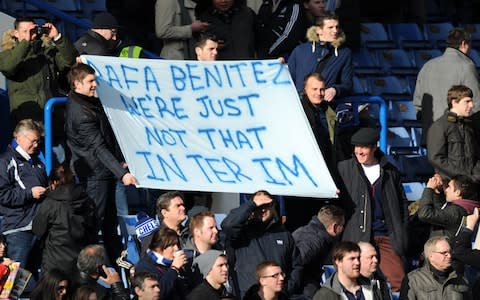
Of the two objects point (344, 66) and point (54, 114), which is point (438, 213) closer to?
point (344, 66)

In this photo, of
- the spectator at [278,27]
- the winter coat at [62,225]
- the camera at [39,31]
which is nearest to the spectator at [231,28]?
the spectator at [278,27]

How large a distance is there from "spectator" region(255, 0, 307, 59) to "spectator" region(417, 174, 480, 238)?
2366 millimetres

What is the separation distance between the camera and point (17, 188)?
13.5m

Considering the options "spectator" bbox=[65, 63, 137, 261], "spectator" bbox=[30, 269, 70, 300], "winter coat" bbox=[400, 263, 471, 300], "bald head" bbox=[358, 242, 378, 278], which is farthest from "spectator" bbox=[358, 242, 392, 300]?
"spectator" bbox=[30, 269, 70, 300]

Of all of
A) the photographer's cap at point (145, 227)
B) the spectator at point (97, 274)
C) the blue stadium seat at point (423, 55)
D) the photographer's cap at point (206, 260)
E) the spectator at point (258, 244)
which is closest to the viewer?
the spectator at point (97, 274)

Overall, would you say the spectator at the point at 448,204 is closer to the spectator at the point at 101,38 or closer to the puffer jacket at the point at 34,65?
the spectator at the point at 101,38

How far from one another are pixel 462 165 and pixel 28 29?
3.86m

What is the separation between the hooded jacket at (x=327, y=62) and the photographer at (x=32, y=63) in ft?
6.43

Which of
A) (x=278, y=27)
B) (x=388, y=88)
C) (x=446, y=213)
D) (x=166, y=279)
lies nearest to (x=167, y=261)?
(x=166, y=279)

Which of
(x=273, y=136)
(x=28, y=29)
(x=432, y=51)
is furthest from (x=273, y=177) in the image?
(x=432, y=51)

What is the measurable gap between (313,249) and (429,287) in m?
0.92

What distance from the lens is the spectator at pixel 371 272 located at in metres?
13.0

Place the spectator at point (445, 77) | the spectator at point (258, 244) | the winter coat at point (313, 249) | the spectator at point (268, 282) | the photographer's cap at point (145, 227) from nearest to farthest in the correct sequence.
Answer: the spectator at point (268, 282) < the spectator at point (258, 244) < the photographer's cap at point (145, 227) < the winter coat at point (313, 249) < the spectator at point (445, 77)

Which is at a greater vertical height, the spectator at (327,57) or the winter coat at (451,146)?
the spectator at (327,57)
